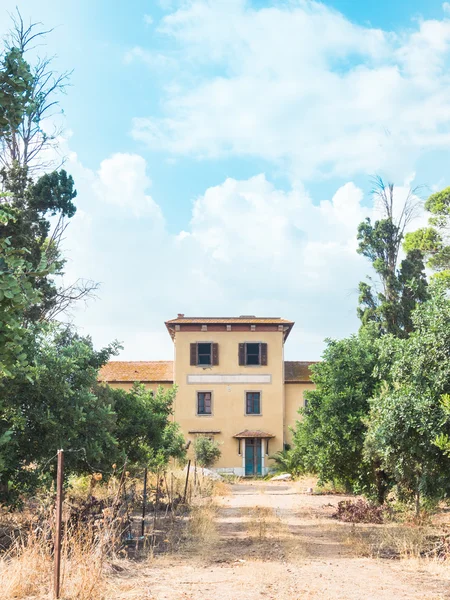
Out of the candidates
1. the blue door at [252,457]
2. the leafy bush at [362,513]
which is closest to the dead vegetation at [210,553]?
the leafy bush at [362,513]

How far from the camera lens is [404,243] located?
30.9 metres

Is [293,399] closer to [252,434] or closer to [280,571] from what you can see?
[252,434]

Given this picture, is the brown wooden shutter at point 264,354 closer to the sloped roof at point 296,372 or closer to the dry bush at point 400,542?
the sloped roof at point 296,372

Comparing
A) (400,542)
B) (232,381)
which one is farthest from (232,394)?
(400,542)

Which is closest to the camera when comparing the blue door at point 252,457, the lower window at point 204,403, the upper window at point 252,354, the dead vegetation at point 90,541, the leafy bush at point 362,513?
the dead vegetation at point 90,541

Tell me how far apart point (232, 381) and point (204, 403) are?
2.12 metres

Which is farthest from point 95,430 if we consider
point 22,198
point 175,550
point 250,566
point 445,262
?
point 445,262

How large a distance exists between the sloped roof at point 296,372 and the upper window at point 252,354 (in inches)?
84.7

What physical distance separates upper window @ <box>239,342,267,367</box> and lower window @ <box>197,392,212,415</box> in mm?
2839

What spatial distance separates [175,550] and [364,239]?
20195mm

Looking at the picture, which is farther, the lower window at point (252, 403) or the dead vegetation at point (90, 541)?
the lower window at point (252, 403)

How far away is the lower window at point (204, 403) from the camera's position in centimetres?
3988

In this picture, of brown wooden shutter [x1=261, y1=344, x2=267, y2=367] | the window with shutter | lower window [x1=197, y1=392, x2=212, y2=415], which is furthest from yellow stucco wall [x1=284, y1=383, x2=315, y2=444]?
the window with shutter

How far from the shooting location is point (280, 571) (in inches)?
400
